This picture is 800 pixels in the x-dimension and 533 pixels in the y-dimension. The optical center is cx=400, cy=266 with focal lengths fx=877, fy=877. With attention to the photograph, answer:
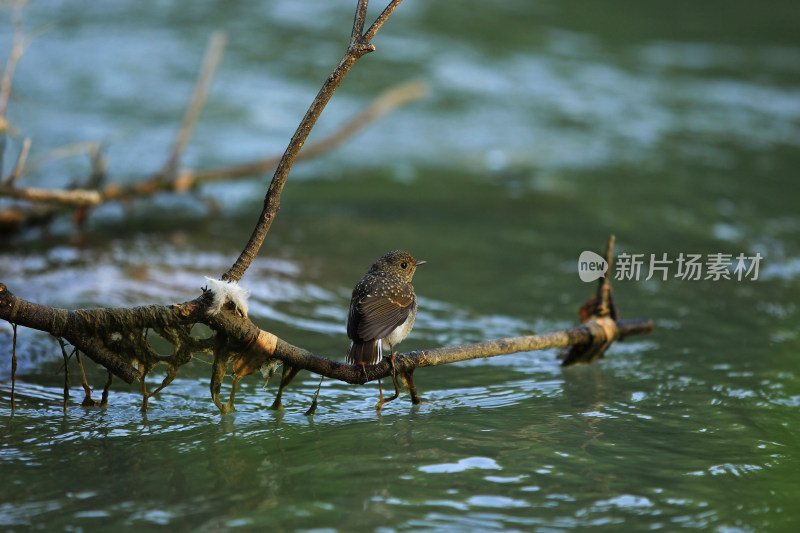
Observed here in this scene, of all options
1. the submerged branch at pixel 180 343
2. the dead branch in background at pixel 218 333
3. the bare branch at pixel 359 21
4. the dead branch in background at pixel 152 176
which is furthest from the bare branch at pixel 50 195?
the bare branch at pixel 359 21

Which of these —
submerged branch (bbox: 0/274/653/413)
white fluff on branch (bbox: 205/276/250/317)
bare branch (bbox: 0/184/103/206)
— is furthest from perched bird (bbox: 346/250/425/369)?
bare branch (bbox: 0/184/103/206)

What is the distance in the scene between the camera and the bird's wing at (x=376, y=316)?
4.04m

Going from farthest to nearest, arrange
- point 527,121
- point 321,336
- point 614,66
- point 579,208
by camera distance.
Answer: point 614,66 → point 527,121 → point 579,208 → point 321,336

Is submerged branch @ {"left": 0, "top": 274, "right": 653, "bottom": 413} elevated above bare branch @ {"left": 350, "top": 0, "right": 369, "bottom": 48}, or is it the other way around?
bare branch @ {"left": 350, "top": 0, "right": 369, "bottom": 48}

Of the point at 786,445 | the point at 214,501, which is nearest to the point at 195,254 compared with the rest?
the point at 214,501

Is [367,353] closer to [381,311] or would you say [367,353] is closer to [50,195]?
[381,311]

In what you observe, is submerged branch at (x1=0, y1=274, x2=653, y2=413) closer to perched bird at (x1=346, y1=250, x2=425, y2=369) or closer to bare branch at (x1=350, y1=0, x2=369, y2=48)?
perched bird at (x1=346, y1=250, x2=425, y2=369)

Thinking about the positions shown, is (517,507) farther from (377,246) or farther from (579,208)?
(579,208)

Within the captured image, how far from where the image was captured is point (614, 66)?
53.9 ft

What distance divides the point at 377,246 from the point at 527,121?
6219mm

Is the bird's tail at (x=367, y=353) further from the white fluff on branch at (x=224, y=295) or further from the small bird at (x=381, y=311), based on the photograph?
the white fluff on branch at (x=224, y=295)

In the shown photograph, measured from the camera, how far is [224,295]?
3.70 metres

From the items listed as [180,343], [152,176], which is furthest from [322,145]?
[180,343]

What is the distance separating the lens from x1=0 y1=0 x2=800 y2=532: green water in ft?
11.4
